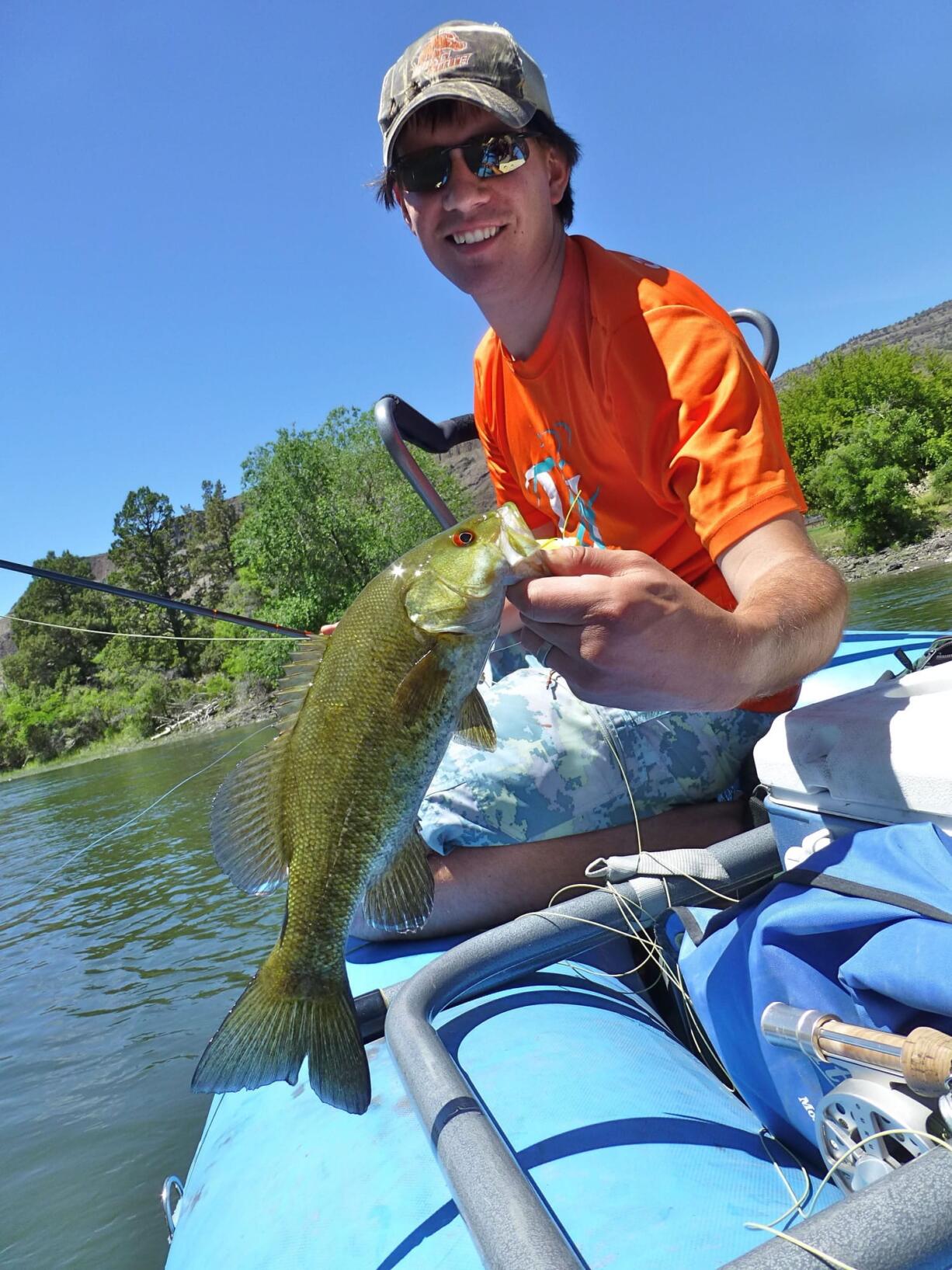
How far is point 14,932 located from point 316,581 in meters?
38.7

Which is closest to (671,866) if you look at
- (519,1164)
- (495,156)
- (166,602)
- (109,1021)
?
(519,1164)

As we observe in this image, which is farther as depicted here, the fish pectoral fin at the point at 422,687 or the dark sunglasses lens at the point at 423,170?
the dark sunglasses lens at the point at 423,170

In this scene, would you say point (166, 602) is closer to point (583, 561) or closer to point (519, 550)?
point (519, 550)

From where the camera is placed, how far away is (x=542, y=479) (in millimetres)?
3133

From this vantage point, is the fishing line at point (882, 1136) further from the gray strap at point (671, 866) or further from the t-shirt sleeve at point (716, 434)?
the t-shirt sleeve at point (716, 434)

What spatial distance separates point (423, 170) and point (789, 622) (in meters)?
2.19

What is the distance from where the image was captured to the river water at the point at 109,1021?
4.23 m

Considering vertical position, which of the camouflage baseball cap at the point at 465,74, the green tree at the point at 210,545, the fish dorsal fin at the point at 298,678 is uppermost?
the green tree at the point at 210,545

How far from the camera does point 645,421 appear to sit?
244 cm

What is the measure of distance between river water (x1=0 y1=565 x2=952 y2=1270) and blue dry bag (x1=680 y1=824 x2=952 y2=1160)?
225cm

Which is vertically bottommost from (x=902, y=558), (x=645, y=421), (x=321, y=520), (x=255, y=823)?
(x=902, y=558)

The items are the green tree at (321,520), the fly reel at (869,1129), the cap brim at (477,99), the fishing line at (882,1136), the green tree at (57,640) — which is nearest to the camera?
the fishing line at (882,1136)

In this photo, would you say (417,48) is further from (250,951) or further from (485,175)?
(250,951)

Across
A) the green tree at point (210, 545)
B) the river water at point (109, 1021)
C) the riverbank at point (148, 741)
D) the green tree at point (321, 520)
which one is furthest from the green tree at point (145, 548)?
the river water at point (109, 1021)
